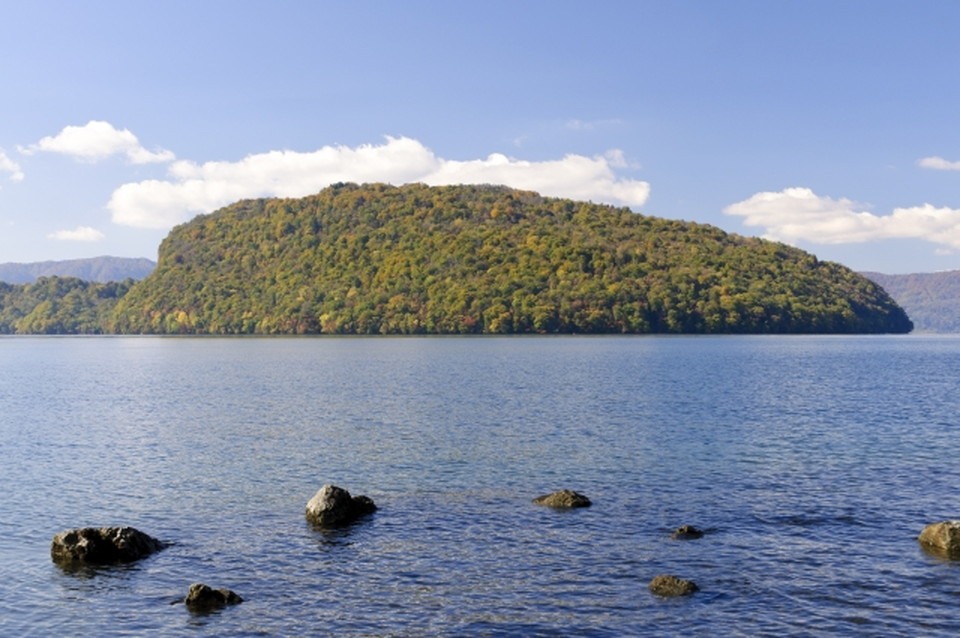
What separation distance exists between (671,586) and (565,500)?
1237 cm

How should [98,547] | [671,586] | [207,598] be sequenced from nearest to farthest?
[207,598]
[671,586]
[98,547]

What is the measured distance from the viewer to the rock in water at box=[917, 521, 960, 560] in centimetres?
3127

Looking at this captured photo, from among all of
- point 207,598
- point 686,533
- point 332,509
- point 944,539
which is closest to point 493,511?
point 332,509

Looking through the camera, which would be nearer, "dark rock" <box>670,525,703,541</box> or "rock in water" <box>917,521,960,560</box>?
"rock in water" <box>917,521,960,560</box>

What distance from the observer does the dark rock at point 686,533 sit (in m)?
34.2

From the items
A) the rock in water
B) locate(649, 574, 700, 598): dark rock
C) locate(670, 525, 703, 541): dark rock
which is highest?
the rock in water

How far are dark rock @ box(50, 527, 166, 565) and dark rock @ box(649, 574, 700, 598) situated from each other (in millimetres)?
19525

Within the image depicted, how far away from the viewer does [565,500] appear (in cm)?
3994

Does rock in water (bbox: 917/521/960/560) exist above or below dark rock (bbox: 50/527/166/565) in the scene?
above

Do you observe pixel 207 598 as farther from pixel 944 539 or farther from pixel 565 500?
pixel 944 539

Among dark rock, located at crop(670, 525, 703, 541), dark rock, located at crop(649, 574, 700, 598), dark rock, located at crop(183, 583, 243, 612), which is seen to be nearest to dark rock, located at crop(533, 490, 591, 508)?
dark rock, located at crop(670, 525, 703, 541)

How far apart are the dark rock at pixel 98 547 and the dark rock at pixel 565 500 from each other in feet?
59.1

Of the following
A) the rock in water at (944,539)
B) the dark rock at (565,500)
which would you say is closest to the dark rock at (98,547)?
the dark rock at (565,500)

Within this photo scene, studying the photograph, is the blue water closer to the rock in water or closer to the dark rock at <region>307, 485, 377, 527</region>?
the rock in water
